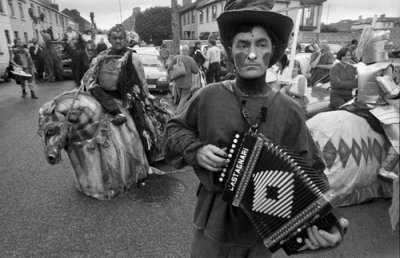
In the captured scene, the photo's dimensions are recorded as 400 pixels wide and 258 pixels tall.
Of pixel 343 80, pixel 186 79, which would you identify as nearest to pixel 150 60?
pixel 186 79

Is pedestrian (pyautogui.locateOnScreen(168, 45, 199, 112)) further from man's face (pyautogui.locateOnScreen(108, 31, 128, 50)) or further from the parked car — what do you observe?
the parked car

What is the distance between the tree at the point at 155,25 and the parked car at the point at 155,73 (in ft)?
138

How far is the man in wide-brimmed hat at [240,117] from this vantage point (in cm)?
154

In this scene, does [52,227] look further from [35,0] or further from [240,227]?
[35,0]

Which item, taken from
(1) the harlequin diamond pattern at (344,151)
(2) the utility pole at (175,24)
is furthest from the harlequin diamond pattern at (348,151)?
(2) the utility pole at (175,24)

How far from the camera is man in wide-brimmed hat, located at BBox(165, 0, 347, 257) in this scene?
60.6 inches

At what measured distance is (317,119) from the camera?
3871 mm

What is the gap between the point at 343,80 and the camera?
5.38m

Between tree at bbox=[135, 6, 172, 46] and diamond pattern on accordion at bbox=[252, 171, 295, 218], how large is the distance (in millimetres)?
53680

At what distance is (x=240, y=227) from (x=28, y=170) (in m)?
4.53

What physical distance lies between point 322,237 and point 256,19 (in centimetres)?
108

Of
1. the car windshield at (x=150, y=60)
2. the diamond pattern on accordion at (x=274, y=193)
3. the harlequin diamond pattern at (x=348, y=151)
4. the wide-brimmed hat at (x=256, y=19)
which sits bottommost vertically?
the harlequin diamond pattern at (x=348, y=151)

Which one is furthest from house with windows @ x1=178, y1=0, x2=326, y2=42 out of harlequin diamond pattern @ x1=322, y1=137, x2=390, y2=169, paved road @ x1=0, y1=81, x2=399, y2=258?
paved road @ x1=0, y1=81, x2=399, y2=258

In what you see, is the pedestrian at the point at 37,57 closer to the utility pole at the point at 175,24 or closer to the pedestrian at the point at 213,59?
the utility pole at the point at 175,24
